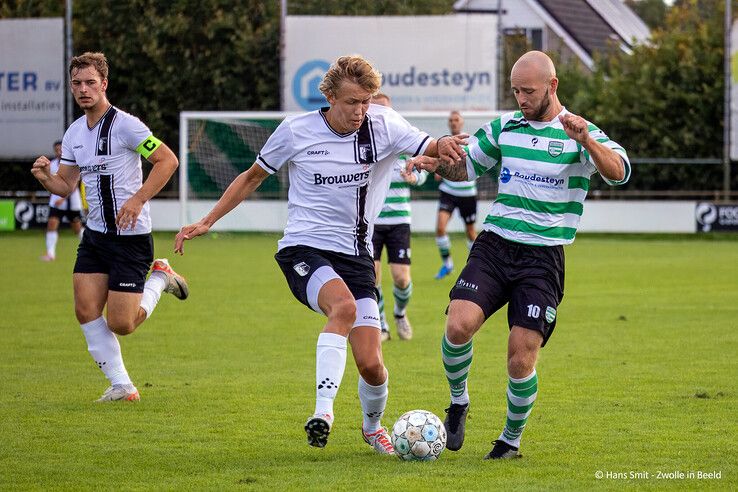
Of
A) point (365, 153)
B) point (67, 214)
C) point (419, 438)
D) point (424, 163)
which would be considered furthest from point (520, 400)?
point (67, 214)

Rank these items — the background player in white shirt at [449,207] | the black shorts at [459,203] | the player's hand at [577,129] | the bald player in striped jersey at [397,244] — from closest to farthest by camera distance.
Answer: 1. the player's hand at [577,129]
2. the bald player in striped jersey at [397,244]
3. the background player in white shirt at [449,207]
4. the black shorts at [459,203]

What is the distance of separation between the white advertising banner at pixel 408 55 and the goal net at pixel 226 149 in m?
1.29

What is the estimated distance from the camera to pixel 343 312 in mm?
6414

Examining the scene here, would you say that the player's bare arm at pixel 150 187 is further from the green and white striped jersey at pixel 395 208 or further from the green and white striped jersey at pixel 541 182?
the green and white striped jersey at pixel 395 208

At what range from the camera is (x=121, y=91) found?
117ft

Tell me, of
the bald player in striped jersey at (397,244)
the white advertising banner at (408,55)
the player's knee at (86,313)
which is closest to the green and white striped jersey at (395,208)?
the bald player in striped jersey at (397,244)

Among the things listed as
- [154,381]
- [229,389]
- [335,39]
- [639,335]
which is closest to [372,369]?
[229,389]

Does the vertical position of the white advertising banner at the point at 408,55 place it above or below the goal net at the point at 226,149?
above

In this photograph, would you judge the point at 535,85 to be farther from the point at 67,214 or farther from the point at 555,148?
the point at 67,214

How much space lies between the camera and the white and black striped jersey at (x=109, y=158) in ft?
27.6

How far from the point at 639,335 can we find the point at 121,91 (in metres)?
26.1

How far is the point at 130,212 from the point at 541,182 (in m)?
3.04

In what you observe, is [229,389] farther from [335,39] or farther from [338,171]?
[335,39]

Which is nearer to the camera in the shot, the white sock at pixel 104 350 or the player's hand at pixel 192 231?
the player's hand at pixel 192 231
